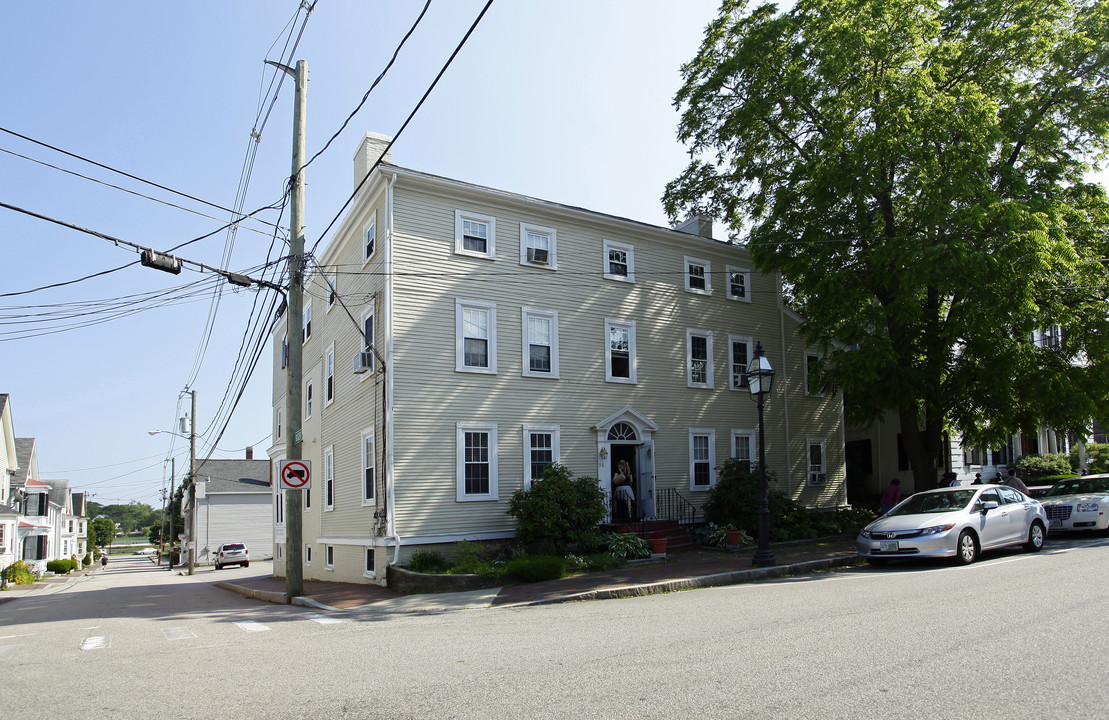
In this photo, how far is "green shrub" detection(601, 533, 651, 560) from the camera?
1762 centimetres

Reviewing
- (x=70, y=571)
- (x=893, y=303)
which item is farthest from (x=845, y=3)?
(x=70, y=571)

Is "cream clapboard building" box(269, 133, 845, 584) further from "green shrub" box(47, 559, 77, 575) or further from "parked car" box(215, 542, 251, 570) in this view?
"green shrub" box(47, 559, 77, 575)

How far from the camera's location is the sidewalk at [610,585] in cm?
1332

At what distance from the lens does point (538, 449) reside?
19.6 meters

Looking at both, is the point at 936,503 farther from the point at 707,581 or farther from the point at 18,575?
the point at 18,575

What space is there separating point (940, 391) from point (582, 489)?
9.71 metres

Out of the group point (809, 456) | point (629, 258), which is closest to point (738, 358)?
point (809, 456)

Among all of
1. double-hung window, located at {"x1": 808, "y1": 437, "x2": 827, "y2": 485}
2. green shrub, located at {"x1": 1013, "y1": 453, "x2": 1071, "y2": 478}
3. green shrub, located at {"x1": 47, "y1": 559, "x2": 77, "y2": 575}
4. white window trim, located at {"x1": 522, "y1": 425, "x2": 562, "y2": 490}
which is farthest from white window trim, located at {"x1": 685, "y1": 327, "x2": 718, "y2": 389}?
green shrub, located at {"x1": 47, "y1": 559, "x2": 77, "y2": 575}

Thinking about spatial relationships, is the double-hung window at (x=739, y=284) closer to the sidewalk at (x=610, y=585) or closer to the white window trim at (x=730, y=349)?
the white window trim at (x=730, y=349)

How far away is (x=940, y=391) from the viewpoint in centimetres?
1981

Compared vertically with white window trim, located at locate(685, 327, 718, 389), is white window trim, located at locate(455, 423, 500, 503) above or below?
below

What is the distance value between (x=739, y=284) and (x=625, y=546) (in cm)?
1083

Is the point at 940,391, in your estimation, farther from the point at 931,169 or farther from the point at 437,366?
the point at 437,366

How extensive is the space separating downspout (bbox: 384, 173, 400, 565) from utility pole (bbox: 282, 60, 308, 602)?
2090 millimetres
